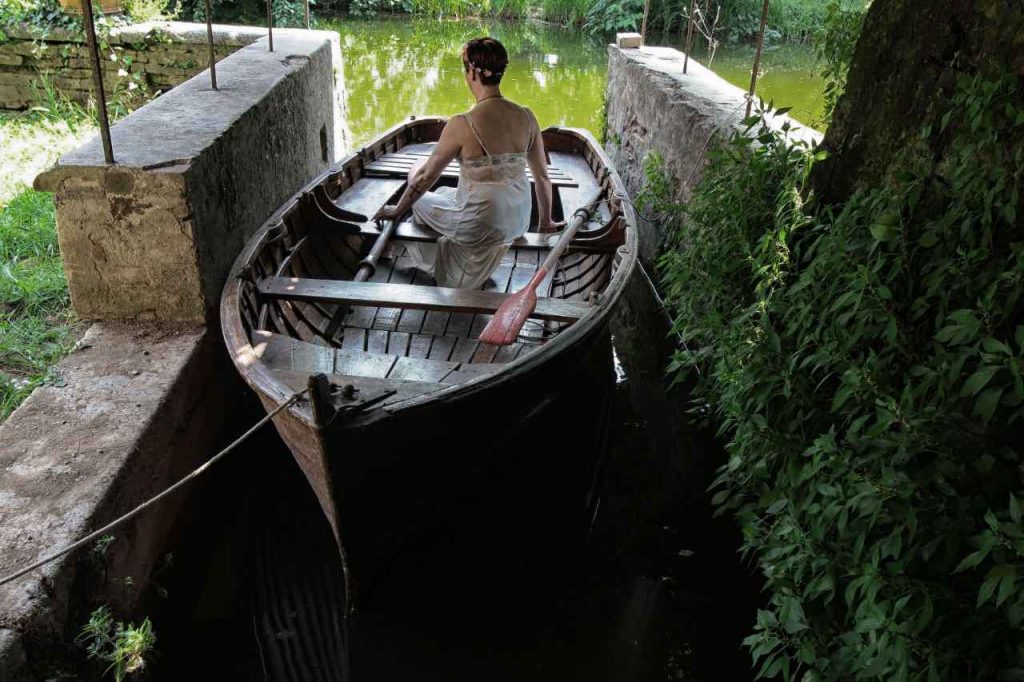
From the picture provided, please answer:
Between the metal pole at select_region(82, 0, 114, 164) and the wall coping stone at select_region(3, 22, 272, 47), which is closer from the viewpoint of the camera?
the metal pole at select_region(82, 0, 114, 164)

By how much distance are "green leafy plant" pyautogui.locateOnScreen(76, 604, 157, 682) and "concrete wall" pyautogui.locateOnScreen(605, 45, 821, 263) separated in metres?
3.47

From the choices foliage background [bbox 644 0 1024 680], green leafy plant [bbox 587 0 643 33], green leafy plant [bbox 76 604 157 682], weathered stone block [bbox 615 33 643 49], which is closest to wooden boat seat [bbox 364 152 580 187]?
weathered stone block [bbox 615 33 643 49]

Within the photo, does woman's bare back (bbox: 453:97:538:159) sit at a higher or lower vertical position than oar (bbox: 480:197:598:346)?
higher

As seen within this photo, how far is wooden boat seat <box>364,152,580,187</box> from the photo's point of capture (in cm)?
546

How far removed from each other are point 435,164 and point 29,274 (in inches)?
84.1

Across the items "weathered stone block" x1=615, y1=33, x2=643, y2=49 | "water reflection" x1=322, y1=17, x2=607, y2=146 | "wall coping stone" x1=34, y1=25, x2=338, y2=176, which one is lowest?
"water reflection" x1=322, y1=17, x2=607, y2=146

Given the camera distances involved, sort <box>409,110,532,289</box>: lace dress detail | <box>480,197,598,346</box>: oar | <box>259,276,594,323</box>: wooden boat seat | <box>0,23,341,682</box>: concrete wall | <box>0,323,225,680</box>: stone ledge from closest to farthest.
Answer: <box>0,323,225,680</box>: stone ledge → <box>0,23,341,682</box>: concrete wall → <box>480,197,598,346</box>: oar → <box>259,276,594,323</box>: wooden boat seat → <box>409,110,532,289</box>: lace dress detail

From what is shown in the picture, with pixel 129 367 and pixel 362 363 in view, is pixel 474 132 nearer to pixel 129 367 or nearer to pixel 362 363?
pixel 362 363

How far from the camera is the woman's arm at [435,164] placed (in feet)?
12.5

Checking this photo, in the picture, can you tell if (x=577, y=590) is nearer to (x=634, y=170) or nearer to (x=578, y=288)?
(x=578, y=288)

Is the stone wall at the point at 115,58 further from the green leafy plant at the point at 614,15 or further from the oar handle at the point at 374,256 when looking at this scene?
the green leafy plant at the point at 614,15

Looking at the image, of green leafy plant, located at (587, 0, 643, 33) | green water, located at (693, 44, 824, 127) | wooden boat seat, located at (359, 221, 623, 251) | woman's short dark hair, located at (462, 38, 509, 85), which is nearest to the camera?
woman's short dark hair, located at (462, 38, 509, 85)

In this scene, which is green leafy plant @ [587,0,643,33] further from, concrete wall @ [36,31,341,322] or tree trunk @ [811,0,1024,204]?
tree trunk @ [811,0,1024,204]

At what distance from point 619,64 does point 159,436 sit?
5975mm
